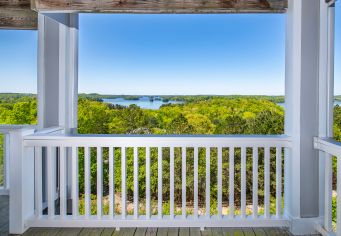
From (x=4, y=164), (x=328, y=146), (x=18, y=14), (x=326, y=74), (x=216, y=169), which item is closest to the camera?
(x=328, y=146)

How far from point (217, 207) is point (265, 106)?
1.05m

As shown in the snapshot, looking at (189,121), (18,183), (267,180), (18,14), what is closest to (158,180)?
(189,121)

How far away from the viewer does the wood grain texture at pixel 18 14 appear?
3.52m

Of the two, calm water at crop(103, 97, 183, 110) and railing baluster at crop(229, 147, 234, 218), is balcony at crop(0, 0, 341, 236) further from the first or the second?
calm water at crop(103, 97, 183, 110)

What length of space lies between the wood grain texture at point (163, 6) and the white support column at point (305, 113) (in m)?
0.28

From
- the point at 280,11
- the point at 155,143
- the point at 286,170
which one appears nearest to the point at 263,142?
the point at 286,170

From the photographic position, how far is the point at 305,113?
2.97 meters

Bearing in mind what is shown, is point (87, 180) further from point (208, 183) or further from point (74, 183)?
point (208, 183)

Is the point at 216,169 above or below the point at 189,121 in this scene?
below

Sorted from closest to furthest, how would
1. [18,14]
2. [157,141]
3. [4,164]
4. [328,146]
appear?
[328,146]
[157,141]
[18,14]
[4,164]

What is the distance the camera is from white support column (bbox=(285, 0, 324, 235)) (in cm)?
296

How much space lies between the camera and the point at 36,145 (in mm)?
3008

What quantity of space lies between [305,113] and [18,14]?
2.92 meters

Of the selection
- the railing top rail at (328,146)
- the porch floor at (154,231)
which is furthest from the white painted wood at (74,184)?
the railing top rail at (328,146)
